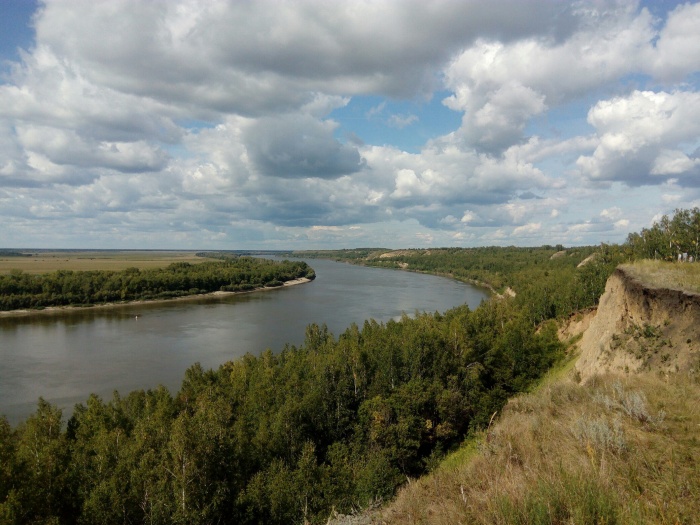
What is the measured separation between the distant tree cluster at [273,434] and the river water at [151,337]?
8880 mm

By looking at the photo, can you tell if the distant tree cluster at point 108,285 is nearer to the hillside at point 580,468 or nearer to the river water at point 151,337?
the river water at point 151,337

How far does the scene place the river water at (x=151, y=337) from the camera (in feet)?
85.5

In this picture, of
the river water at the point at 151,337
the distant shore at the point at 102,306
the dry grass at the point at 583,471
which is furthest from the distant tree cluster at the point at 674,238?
the distant shore at the point at 102,306

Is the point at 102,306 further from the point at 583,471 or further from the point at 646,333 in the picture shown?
the point at 583,471

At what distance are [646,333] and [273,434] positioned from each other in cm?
1504

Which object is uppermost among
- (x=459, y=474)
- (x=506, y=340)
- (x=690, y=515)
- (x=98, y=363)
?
(x=690, y=515)

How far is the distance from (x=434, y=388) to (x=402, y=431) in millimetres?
3725

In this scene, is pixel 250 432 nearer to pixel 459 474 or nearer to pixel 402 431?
pixel 402 431

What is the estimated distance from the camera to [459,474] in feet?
18.6

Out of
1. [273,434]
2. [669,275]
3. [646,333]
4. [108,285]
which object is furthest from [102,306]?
[669,275]

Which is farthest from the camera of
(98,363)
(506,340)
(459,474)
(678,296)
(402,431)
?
(98,363)

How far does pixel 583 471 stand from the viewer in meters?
4.44

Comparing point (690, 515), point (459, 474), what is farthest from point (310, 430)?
point (690, 515)

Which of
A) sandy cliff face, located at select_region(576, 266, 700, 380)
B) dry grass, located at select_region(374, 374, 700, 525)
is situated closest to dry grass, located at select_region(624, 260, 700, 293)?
sandy cliff face, located at select_region(576, 266, 700, 380)
